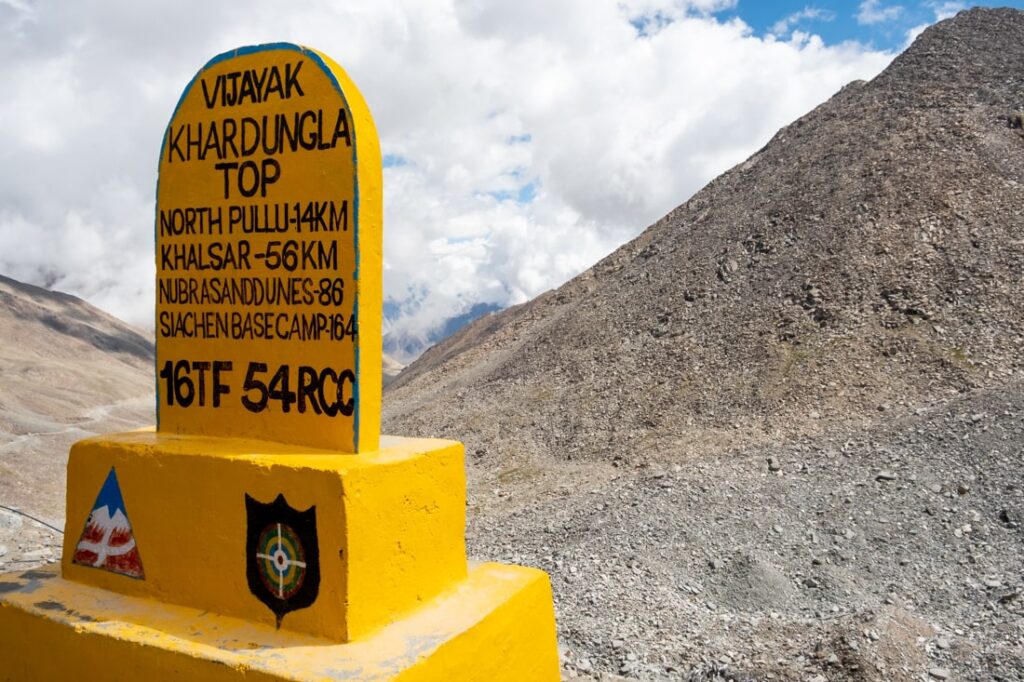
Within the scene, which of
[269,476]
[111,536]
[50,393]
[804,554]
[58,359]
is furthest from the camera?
[58,359]

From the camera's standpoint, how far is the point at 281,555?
9.95 ft

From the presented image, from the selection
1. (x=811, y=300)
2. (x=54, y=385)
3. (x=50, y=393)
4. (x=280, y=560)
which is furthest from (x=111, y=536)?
(x=54, y=385)

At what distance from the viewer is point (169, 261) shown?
3715 mm

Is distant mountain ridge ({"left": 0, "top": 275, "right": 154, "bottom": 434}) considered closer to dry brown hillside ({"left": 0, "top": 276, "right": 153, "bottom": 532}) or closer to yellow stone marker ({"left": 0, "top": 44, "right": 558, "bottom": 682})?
dry brown hillside ({"left": 0, "top": 276, "right": 153, "bottom": 532})

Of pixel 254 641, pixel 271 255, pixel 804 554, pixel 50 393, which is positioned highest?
pixel 50 393

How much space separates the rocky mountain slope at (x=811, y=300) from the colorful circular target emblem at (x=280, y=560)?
9.86 meters

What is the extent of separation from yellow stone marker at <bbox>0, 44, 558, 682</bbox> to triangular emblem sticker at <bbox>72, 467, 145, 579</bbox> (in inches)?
0.4

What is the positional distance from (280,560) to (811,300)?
13.8 meters

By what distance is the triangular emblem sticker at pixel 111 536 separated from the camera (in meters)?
3.48

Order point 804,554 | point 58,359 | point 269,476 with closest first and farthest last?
point 269,476 < point 804,554 < point 58,359

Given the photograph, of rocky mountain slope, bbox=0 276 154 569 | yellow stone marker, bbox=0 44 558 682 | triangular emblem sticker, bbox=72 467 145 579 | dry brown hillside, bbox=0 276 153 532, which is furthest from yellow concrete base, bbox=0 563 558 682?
dry brown hillside, bbox=0 276 153 532

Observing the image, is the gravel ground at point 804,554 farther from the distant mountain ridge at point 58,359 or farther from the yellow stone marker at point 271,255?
the distant mountain ridge at point 58,359

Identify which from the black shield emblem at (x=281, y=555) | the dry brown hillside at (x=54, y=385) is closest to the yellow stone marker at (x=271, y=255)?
the black shield emblem at (x=281, y=555)

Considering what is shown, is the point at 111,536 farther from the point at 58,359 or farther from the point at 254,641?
the point at 58,359
